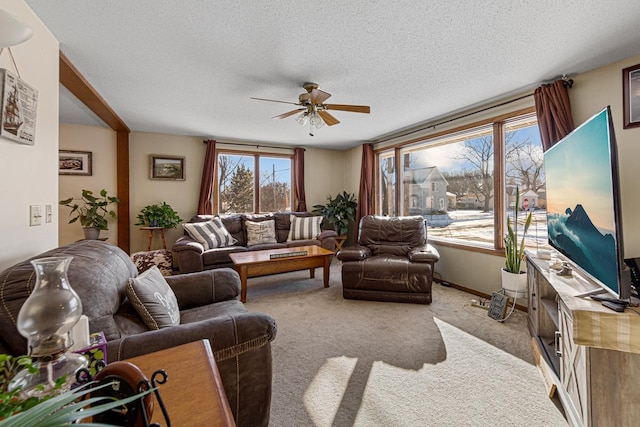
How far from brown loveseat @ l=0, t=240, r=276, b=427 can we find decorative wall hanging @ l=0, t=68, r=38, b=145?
0.66 m

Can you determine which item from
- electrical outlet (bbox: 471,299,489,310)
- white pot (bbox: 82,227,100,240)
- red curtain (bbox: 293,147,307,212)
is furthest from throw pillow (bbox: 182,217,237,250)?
electrical outlet (bbox: 471,299,489,310)

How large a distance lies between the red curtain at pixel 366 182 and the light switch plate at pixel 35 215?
4.40 m

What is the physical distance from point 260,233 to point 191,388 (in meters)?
3.85

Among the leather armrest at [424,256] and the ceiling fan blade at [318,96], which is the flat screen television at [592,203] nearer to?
the leather armrest at [424,256]

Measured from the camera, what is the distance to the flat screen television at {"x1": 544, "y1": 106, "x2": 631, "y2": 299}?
3.92 ft

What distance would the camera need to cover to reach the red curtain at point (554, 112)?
2.42m

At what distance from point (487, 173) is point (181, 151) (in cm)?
486

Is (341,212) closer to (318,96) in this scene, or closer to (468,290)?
(468,290)

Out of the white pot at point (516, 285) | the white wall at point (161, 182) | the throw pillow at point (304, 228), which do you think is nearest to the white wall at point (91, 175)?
the white wall at point (161, 182)

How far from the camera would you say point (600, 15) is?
168 cm

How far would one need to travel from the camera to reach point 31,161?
62.2 inches

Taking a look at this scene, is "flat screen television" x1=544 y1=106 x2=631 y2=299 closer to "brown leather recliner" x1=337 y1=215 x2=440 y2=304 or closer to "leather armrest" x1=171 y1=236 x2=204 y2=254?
"brown leather recliner" x1=337 y1=215 x2=440 y2=304

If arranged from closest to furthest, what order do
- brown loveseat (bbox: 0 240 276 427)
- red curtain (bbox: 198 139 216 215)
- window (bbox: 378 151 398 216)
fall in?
brown loveseat (bbox: 0 240 276 427) → red curtain (bbox: 198 139 216 215) → window (bbox: 378 151 398 216)

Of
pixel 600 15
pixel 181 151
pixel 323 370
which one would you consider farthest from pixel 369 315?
pixel 181 151
